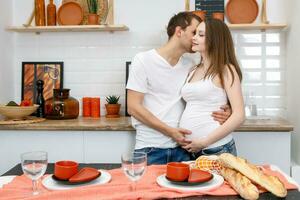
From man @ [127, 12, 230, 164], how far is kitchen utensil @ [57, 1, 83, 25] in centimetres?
107

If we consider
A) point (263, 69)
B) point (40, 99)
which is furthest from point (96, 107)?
point (263, 69)

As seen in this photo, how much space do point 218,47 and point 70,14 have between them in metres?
1.55

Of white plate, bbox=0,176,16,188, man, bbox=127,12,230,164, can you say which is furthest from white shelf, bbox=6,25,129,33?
white plate, bbox=0,176,16,188

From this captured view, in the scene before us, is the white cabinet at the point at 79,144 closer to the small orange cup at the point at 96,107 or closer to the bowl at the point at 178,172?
the small orange cup at the point at 96,107

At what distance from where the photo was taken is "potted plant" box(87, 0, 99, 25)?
3.25 m

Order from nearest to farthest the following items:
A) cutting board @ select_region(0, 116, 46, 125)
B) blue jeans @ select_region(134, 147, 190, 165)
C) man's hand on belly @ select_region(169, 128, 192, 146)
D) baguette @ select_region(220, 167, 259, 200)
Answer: baguette @ select_region(220, 167, 259, 200) → man's hand on belly @ select_region(169, 128, 192, 146) → blue jeans @ select_region(134, 147, 190, 165) → cutting board @ select_region(0, 116, 46, 125)

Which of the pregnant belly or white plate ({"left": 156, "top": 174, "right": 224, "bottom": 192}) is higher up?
the pregnant belly

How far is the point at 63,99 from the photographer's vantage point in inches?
124

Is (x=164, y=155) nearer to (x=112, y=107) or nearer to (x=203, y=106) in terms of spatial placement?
(x=203, y=106)

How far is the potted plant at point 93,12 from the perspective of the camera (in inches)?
128

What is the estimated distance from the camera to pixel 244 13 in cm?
327

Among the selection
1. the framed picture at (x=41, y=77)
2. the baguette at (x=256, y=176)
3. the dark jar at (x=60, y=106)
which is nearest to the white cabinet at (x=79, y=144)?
the dark jar at (x=60, y=106)

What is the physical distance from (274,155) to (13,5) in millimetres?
2417

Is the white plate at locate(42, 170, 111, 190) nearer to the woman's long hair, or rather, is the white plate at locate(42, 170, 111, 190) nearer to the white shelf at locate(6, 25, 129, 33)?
the woman's long hair
